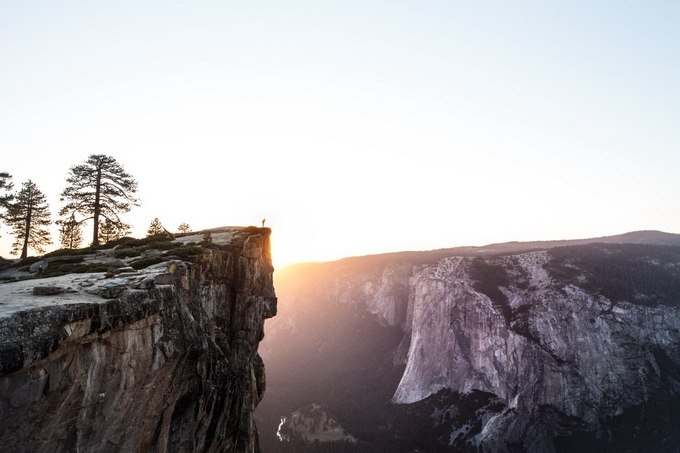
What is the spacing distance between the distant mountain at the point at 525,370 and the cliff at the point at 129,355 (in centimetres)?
9385

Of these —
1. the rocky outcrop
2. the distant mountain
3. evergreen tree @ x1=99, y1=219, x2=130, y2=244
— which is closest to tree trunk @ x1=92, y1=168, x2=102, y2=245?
evergreen tree @ x1=99, y1=219, x2=130, y2=244

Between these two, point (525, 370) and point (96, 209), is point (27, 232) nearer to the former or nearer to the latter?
point (96, 209)

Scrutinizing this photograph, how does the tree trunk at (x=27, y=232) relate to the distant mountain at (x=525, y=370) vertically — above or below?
above

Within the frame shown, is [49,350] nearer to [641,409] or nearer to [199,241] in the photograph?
[199,241]

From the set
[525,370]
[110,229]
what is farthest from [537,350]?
[110,229]

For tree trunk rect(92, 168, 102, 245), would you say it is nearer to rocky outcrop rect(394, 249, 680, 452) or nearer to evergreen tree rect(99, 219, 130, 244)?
evergreen tree rect(99, 219, 130, 244)

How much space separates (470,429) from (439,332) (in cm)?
3544

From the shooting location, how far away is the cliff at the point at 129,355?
14125 mm

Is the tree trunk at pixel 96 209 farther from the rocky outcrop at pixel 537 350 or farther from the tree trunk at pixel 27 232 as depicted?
the rocky outcrop at pixel 537 350

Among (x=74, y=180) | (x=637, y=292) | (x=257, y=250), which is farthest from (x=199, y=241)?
(x=637, y=292)

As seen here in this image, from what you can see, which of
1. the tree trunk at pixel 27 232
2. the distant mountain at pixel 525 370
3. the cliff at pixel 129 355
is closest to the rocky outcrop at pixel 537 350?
the distant mountain at pixel 525 370

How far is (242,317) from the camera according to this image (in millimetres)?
35188

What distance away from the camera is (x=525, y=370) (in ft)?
409

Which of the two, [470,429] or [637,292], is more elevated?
[637,292]
